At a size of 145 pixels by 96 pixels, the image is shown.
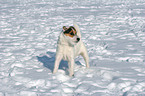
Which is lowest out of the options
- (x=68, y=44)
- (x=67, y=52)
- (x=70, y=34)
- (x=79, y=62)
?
(x=79, y=62)

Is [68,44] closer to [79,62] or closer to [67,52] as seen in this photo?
[67,52]

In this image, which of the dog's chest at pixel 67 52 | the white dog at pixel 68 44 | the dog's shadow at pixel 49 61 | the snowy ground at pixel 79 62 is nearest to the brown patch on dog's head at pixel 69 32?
the white dog at pixel 68 44

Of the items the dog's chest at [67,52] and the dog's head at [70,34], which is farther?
the dog's chest at [67,52]

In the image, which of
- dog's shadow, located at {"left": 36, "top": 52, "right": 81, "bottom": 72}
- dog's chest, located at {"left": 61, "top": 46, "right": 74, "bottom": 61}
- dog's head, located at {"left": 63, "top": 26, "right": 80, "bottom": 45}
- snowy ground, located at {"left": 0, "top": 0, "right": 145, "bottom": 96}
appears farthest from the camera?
dog's shadow, located at {"left": 36, "top": 52, "right": 81, "bottom": 72}

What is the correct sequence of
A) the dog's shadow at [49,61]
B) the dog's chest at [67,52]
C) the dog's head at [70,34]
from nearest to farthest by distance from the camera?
1. the dog's head at [70,34]
2. the dog's chest at [67,52]
3. the dog's shadow at [49,61]

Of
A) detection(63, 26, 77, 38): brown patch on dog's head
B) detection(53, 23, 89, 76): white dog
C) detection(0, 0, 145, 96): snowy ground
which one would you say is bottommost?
detection(0, 0, 145, 96): snowy ground

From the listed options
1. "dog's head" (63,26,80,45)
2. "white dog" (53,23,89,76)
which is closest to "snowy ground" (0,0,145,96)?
"white dog" (53,23,89,76)

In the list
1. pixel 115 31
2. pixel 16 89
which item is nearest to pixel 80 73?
pixel 16 89

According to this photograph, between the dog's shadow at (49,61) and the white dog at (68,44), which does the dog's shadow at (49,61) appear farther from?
the white dog at (68,44)

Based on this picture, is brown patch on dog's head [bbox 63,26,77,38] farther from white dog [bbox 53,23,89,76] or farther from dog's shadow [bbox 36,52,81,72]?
dog's shadow [bbox 36,52,81,72]

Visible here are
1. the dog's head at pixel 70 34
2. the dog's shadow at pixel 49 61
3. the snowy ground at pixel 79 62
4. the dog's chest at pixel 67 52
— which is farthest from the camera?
the dog's shadow at pixel 49 61

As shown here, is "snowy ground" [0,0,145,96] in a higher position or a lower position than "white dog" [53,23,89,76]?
lower

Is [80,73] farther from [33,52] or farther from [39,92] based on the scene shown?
[33,52]

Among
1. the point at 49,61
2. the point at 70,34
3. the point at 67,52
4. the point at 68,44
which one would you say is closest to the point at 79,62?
the point at 49,61
